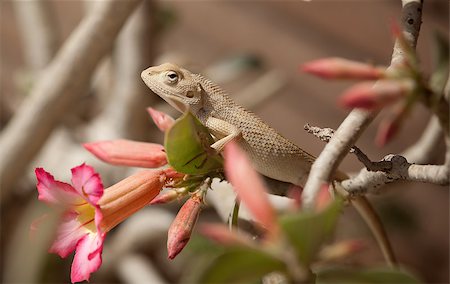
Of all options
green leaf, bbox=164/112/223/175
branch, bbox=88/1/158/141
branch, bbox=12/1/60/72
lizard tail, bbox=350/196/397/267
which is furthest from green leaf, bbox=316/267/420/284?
branch, bbox=12/1/60/72

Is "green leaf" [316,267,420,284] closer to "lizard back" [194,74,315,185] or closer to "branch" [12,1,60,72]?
"lizard back" [194,74,315,185]

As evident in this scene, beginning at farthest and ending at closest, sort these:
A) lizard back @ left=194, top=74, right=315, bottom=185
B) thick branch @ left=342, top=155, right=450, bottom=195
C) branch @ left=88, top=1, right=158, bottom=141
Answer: branch @ left=88, top=1, right=158, bottom=141
lizard back @ left=194, top=74, right=315, bottom=185
thick branch @ left=342, top=155, right=450, bottom=195

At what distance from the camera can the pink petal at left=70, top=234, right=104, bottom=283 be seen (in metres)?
0.46

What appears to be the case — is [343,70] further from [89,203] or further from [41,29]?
[41,29]

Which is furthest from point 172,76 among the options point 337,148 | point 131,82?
point 131,82

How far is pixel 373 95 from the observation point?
315 mm

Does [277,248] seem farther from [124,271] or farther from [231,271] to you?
[124,271]

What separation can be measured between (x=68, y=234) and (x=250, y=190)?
22cm

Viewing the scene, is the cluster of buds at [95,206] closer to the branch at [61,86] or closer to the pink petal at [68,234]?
the pink petal at [68,234]

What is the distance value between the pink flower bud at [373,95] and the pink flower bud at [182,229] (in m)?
0.21

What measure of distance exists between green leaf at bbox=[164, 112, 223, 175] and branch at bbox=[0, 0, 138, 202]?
11.2 inches

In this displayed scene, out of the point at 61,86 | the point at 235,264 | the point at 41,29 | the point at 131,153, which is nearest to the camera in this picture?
the point at 235,264

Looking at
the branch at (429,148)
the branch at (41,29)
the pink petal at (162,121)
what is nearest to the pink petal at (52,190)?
the pink petal at (162,121)

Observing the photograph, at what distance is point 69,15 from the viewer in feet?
7.34
